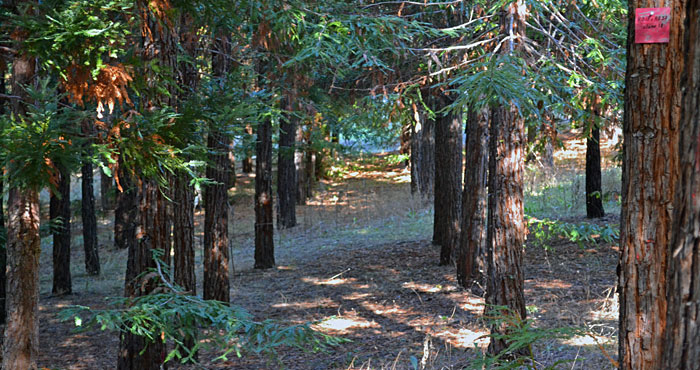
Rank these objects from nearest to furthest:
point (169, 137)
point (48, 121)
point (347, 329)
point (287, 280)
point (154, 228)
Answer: point (48, 121), point (169, 137), point (154, 228), point (347, 329), point (287, 280)

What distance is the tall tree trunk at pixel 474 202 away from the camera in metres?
10.8

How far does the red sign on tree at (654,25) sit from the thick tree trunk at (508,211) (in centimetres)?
382

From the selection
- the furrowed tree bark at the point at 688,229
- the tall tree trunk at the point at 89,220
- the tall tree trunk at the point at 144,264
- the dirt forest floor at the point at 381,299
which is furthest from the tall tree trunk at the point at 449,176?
the furrowed tree bark at the point at 688,229

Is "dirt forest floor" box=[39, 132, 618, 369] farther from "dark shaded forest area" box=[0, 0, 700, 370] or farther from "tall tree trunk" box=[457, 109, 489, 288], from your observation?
"tall tree trunk" box=[457, 109, 489, 288]

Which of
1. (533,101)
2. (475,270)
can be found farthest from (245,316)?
(475,270)

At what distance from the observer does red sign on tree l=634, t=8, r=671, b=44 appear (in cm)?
309

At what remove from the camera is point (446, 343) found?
870cm

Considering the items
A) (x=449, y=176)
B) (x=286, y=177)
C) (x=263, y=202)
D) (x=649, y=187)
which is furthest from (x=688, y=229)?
(x=286, y=177)

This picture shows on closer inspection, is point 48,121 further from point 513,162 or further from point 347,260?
point 347,260

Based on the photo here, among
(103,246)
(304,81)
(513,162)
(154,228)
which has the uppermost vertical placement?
(304,81)

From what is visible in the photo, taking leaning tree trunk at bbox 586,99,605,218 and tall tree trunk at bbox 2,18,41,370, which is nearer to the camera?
tall tree trunk at bbox 2,18,41,370

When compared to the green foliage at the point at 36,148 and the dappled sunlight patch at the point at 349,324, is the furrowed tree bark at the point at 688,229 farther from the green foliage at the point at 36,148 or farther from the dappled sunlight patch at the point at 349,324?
the dappled sunlight patch at the point at 349,324

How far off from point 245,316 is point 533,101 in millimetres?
4037

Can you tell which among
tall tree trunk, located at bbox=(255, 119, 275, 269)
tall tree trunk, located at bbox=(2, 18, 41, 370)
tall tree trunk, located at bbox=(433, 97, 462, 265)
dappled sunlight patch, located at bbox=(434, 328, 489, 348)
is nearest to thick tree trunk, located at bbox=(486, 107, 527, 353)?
dappled sunlight patch, located at bbox=(434, 328, 489, 348)
